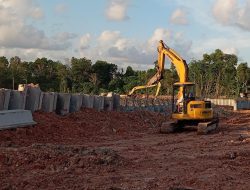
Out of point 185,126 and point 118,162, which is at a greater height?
point 185,126

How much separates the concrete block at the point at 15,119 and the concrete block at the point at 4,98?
54cm

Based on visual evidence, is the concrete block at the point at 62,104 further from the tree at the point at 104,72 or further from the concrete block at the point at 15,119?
the tree at the point at 104,72

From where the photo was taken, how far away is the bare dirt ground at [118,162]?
8.49m

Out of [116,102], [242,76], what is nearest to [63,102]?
[116,102]

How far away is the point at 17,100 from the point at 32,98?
3.51ft

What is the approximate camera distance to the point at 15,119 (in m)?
16.2

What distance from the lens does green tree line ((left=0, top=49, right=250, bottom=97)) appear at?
54125mm

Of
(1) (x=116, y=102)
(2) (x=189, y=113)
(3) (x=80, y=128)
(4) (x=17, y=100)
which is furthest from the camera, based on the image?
(1) (x=116, y=102)

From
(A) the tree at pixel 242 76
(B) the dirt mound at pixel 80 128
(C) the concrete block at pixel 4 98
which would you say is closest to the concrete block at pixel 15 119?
(B) the dirt mound at pixel 80 128

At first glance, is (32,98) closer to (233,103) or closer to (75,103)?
(75,103)

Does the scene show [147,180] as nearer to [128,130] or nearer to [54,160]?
[54,160]

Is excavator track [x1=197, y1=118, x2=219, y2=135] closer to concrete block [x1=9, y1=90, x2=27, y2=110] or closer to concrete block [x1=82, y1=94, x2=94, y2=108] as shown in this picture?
concrete block [x1=82, y1=94, x2=94, y2=108]

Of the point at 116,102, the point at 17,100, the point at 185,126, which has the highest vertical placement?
the point at 116,102

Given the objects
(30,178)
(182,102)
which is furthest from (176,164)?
(182,102)
